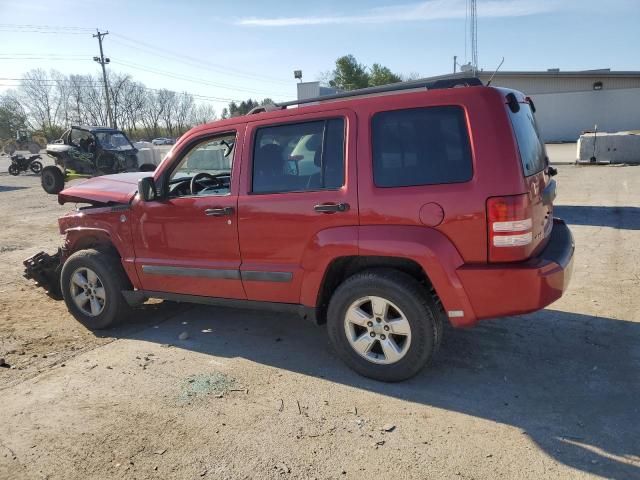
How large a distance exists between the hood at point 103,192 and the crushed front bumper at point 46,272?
37.0 inches

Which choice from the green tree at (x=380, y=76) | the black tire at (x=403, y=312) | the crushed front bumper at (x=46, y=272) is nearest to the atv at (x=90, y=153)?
the crushed front bumper at (x=46, y=272)

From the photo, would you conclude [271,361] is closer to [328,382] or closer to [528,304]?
[328,382]

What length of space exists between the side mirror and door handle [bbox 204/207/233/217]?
24.1 inches

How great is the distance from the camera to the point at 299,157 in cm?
376

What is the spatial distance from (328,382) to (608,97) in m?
37.9

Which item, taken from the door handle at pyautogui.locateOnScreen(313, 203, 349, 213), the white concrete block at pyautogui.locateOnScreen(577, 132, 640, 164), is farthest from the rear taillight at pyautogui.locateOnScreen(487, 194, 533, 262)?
the white concrete block at pyautogui.locateOnScreen(577, 132, 640, 164)

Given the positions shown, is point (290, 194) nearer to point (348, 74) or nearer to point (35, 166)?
point (35, 166)

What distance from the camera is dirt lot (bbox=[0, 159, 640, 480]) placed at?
2.75 m

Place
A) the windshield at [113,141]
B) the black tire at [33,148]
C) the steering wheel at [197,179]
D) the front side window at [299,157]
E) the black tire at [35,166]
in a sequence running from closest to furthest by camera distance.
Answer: the front side window at [299,157]
the steering wheel at [197,179]
the windshield at [113,141]
the black tire at [35,166]
the black tire at [33,148]

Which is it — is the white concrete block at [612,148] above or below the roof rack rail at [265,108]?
below

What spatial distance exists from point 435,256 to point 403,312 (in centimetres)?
47

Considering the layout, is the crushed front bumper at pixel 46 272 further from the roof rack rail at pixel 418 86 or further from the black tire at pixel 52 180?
the black tire at pixel 52 180

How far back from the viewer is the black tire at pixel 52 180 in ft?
55.3

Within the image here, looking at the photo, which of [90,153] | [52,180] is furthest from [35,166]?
[52,180]
